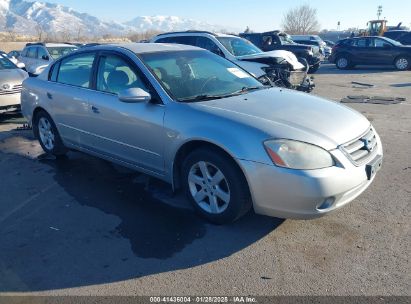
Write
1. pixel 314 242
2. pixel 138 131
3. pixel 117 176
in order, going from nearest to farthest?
pixel 314 242, pixel 138 131, pixel 117 176

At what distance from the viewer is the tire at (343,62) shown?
1991cm

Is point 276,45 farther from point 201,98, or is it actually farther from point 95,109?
point 201,98

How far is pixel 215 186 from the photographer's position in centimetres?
350

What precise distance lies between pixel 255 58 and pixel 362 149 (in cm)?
682

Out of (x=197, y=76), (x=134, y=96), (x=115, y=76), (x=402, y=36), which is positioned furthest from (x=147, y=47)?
(x=402, y=36)

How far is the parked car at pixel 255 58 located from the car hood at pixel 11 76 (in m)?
3.92

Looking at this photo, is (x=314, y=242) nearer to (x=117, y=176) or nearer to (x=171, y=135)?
(x=171, y=135)

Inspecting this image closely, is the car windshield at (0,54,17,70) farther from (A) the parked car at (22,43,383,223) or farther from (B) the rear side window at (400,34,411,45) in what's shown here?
(B) the rear side window at (400,34,411,45)

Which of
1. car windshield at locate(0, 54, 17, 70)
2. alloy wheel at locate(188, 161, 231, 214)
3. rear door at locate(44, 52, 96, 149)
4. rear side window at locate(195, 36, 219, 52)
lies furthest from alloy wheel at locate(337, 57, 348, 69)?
alloy wheel at locate(188, 161, 231, 214)

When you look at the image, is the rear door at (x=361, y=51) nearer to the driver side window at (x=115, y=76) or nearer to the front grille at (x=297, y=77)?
the front grille at (x=297, y=77)

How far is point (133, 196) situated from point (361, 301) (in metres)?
2.57

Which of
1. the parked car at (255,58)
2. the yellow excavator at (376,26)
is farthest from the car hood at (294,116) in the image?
the yellow excavator at (376,26)

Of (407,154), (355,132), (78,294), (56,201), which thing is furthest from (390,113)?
(78,294)

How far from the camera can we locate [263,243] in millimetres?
3307
